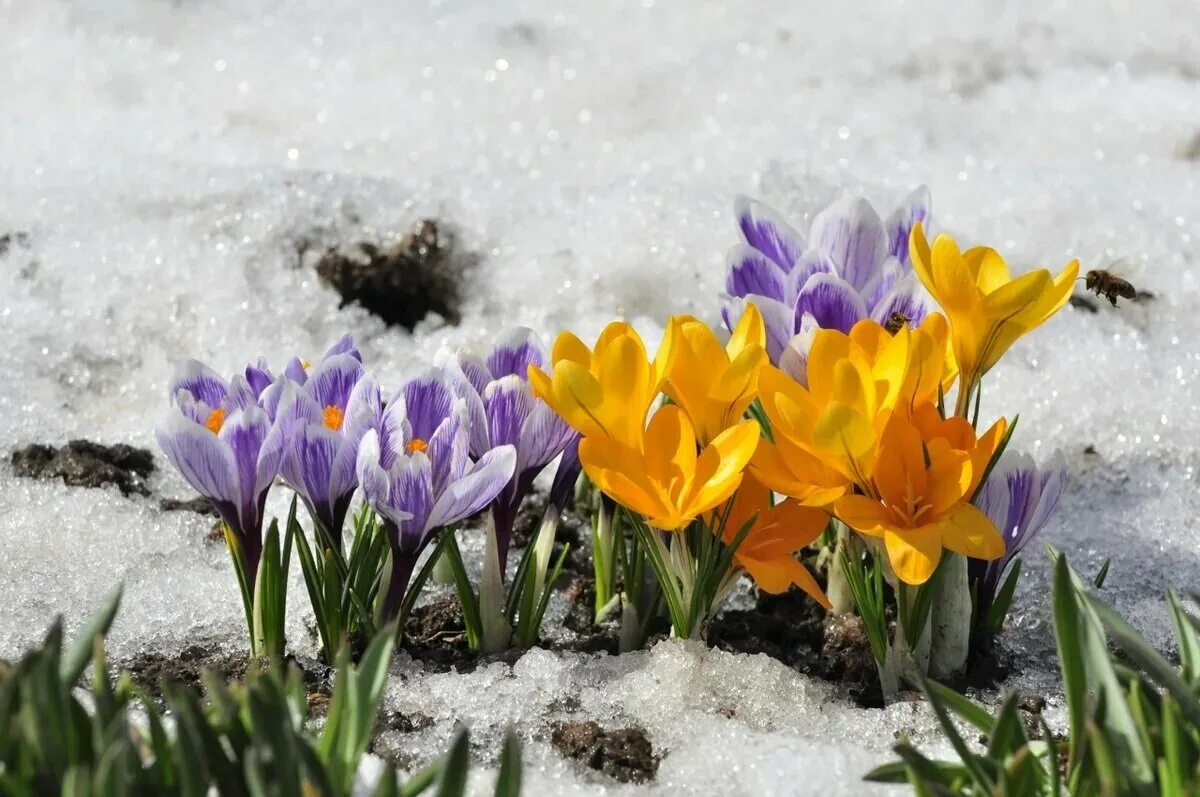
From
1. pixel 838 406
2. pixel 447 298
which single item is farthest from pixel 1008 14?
pixel 838 406

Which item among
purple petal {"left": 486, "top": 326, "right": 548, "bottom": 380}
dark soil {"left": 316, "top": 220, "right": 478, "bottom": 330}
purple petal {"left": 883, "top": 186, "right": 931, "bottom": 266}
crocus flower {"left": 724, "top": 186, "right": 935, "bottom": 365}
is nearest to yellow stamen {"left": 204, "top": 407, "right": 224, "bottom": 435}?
purple petal {"left": 486, "top": 326, "right": 548, "bottom": 380}

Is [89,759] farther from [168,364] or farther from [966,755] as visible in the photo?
[168,364]

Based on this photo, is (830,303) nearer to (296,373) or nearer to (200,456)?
(296,373)

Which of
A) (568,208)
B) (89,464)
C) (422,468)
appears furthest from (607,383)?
(568,208)

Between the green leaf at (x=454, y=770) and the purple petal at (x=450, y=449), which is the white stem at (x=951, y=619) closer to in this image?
the purple petal at (x=450, y=449)

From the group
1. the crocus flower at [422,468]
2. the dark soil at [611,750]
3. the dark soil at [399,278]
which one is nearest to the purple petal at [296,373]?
the crocus flower at [422,468]

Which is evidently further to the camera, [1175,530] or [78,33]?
[78,33]

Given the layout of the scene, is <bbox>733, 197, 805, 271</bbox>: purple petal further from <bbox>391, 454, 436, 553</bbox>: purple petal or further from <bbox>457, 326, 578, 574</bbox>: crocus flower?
<bbox>391, 454, 436, 553</bbox>: purple petal
